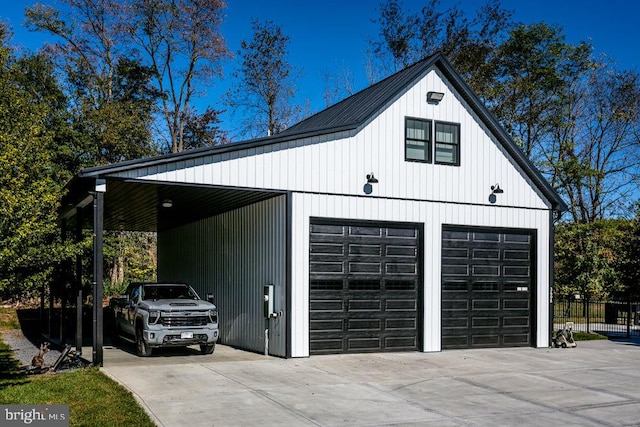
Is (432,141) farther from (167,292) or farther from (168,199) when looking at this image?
(167,292)

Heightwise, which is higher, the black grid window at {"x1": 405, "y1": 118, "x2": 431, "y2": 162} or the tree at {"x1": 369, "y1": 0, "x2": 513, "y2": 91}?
the tree at {"x1": 369, "y1": 0, "x2": 513, "y2": 91}

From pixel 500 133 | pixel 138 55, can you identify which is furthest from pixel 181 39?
pixel 500 133

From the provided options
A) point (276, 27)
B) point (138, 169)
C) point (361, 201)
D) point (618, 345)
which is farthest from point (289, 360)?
point (276, 27)

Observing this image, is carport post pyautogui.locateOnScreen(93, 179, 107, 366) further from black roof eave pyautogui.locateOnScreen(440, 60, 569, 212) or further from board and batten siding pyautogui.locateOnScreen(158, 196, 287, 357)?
black roof eave pyautogui.locateOnScreen(440, 60, 569, 212)

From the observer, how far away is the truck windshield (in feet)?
51.8

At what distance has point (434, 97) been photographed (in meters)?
16.5

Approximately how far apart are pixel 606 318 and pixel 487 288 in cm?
1239

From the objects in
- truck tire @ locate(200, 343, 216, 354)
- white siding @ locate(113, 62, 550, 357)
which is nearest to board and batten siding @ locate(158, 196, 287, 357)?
white siding @ locate(113, 62, 550, 357)

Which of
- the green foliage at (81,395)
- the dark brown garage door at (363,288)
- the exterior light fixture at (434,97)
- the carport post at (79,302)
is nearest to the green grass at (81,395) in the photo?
the green foliage at (81,395)

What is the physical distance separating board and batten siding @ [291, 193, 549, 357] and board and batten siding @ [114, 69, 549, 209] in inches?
9.3

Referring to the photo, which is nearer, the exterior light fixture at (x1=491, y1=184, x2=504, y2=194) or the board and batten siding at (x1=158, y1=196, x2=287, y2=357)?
the board and batten siding at (x1=158, y1=196, x2=287, y2=357)

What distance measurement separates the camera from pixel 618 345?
18984 millimetres

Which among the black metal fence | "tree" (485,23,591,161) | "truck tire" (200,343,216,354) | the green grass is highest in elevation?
"tree" (485,23,591,161)

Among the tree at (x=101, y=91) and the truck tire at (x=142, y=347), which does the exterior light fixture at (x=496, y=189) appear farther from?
the tree at (x=101, y=91)
